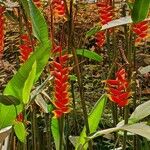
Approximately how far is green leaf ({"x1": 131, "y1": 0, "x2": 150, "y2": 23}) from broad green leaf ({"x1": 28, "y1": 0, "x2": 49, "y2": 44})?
18cm

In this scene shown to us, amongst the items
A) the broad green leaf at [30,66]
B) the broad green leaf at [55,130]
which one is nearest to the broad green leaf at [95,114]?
the broad green leaf at [55,130]

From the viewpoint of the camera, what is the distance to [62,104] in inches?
32.2

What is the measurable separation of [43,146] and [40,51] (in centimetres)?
95

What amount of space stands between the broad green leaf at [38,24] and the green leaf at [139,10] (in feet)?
0.59

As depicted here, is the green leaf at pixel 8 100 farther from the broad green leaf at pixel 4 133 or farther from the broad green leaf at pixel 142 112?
the broad green leaf at pixel 142 112

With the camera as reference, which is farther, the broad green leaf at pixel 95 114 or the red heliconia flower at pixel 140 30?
the broad green leaf at pixel 95 114

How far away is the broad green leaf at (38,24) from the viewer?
89 cm

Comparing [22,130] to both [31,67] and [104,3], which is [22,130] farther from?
[104,3]

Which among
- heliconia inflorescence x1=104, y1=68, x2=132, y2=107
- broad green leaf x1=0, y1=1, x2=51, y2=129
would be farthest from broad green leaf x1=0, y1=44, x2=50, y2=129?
heliconia inflorescence x1=104, y1=68, x2=132, y2=107

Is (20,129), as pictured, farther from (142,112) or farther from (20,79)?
(142,112)

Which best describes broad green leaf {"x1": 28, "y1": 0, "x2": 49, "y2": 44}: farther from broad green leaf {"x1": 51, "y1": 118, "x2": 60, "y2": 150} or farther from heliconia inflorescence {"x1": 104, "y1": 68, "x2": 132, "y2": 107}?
broad green leaf {"x1": 51, "y1": 118, "x2": 60, "y2": 150}

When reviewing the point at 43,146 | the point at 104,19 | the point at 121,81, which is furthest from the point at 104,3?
the point at 43,146

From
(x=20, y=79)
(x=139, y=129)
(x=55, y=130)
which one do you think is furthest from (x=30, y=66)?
(x=55, y=130)

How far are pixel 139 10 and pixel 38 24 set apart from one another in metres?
0.20
